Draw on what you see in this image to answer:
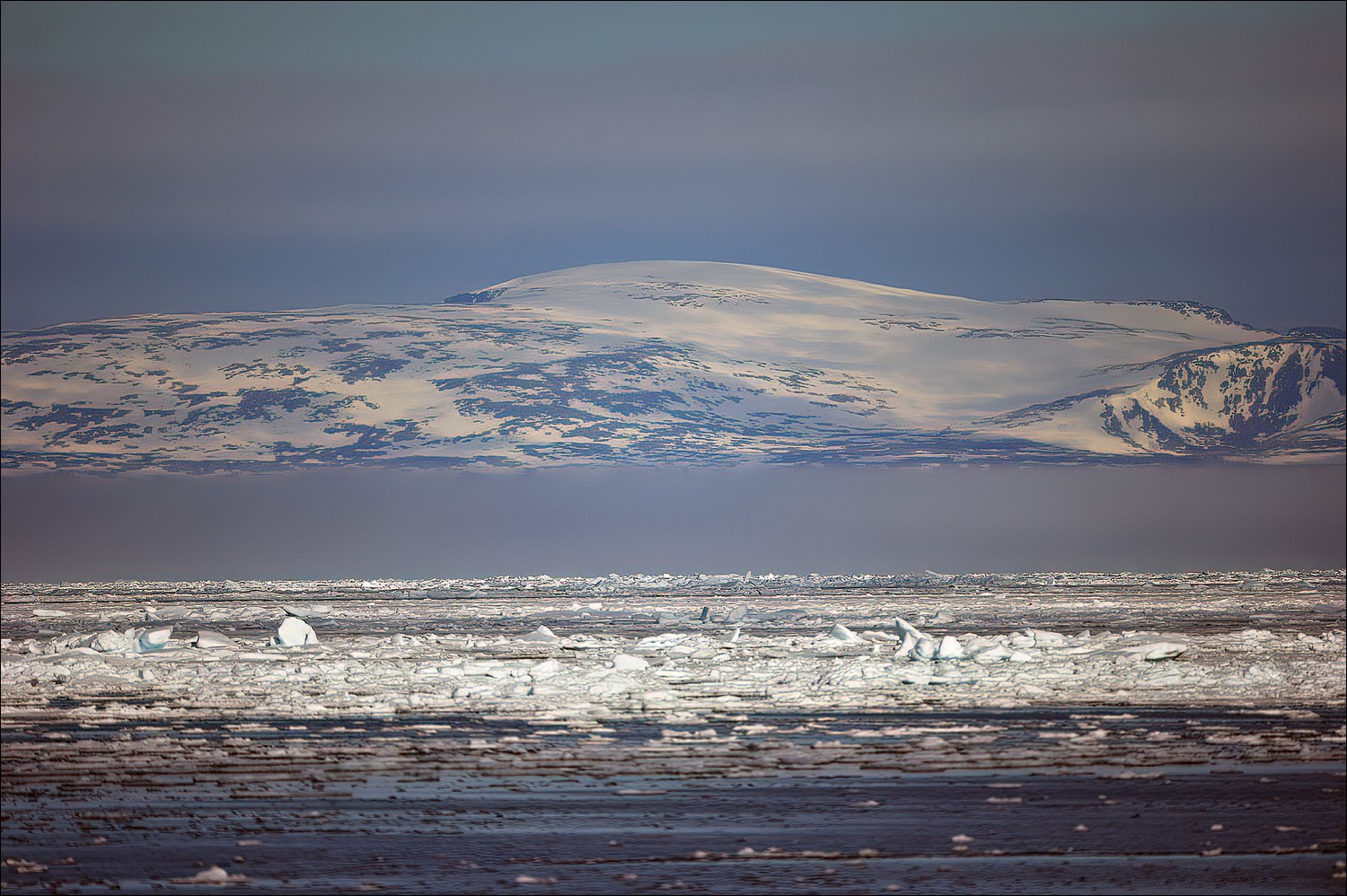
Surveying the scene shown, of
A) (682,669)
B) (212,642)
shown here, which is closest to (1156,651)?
(682,669)

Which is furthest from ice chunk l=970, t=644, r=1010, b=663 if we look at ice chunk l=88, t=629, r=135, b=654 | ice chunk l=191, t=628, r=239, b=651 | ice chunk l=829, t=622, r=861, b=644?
ice chunk l=88, t=629, r=135, b=654

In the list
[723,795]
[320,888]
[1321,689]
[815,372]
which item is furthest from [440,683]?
[815,372]

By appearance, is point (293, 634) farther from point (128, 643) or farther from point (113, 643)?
point (113, 643)

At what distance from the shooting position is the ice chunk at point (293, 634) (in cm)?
1769

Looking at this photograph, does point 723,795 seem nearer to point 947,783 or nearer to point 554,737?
point 947,783

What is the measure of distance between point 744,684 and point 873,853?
20.9ft

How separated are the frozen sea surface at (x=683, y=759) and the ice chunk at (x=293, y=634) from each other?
86 millimetres

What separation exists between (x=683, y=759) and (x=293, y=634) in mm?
8935

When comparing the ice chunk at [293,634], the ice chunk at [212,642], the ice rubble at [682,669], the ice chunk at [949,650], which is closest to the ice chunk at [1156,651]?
the ice rubble at [682,669]

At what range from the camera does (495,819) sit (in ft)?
28.0

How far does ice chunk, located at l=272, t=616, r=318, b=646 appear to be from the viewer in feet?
58.0

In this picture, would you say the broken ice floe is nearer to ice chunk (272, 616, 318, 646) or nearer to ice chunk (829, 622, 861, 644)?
ice chunk (272, 616, 318, 646)

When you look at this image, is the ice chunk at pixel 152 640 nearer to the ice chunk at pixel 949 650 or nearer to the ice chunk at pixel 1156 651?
the ice chunk at pixel 949 650

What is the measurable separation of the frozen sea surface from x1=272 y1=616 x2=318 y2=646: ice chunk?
86 millimetres
